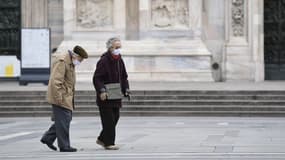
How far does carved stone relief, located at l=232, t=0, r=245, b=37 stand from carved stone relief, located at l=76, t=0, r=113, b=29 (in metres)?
4.37

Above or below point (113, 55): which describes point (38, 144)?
below

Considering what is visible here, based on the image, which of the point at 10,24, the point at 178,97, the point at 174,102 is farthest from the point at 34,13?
the point at 174,102

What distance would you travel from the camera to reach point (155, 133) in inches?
701

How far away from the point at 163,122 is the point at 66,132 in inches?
295

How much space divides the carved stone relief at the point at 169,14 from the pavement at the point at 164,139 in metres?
8.41

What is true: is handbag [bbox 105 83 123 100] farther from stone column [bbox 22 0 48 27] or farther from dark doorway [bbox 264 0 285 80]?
stone column [bbox 22 0 48 27]

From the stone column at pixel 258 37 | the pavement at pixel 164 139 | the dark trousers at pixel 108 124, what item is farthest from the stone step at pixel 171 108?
the dark trousers at pixel 108 124

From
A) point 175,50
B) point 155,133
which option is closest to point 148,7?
point 175,50

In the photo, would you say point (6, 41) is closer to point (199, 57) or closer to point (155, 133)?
point (199, 57)

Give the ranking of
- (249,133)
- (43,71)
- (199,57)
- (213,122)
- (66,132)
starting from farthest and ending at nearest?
(199,57), (43,71), (213,122), (249,133), (66,132)

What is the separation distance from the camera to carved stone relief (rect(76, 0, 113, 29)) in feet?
101

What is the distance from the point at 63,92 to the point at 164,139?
3.14m

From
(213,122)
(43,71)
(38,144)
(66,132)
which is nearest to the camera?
(66,132)

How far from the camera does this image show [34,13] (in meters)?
33.0
